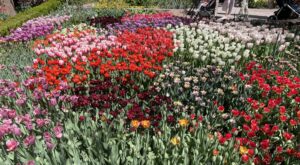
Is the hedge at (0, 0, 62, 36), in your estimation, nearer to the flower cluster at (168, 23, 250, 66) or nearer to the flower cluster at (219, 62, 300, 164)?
the flower cluster at (168, 23, 250, 66)

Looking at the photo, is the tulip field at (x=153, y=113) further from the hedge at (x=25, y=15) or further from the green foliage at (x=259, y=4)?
the green foliage at (x=259, y=4)

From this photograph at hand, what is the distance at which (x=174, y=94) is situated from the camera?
4.09 metres

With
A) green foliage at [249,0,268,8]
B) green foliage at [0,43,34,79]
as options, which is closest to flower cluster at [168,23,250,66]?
green foliage at [0,43,34,79]

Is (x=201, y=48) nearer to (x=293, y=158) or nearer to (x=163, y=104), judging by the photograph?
(x=163, y=104)

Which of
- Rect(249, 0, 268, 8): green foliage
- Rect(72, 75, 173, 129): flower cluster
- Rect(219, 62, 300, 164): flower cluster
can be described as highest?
Rect(72, 75, 173, 129): flower cluster

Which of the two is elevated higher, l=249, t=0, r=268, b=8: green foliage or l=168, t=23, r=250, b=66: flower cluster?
l=168, t=23, r=250, b=66: flower cluster

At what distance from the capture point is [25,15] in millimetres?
12562

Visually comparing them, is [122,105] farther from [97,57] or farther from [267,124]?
[97,57]

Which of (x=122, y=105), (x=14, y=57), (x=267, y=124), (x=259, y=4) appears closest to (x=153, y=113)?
(x=122, y=105)

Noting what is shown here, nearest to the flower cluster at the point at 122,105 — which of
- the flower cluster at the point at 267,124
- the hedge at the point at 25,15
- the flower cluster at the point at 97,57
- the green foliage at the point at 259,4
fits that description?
the flower cluster at the point at 97,57

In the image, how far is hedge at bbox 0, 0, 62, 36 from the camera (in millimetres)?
10287

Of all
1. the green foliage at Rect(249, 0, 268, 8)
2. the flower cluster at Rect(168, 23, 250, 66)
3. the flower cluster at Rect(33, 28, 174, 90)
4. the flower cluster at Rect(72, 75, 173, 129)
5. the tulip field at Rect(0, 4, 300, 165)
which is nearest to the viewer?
the tulip field at Rect(0, 4, 300, 165)

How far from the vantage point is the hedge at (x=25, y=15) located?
33.7 feet

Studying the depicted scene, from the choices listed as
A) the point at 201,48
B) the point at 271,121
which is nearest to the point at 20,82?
the point at 201,48
